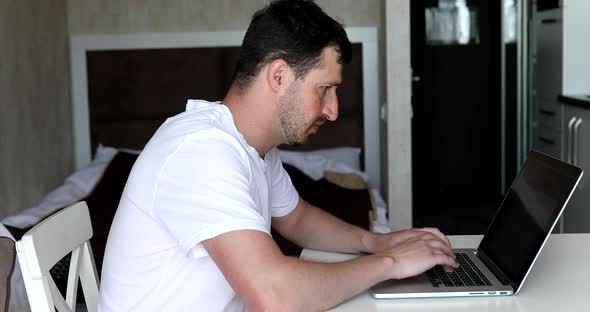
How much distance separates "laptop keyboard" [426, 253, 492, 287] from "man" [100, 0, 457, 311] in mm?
36

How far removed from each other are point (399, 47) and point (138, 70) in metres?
1.62

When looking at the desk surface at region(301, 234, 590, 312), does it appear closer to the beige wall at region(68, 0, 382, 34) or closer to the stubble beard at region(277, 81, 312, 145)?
the stubble beard at region(277, 81, 312, 145)

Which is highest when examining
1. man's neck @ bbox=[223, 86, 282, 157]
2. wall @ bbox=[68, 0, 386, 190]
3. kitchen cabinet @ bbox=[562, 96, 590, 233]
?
wall @ bbox=[68, 0, 386, 190]

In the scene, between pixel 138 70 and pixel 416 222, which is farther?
pixel 416 222

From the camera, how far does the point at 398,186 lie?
392cm

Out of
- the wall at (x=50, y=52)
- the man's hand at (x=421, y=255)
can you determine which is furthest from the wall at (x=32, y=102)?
the man's hand at (x=421, y=255)

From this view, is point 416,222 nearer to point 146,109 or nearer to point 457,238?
point 146,109

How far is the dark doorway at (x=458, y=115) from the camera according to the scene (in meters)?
5.98

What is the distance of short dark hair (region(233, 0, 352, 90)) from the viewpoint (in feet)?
4.96

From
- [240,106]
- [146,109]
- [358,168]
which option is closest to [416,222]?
[358,168]

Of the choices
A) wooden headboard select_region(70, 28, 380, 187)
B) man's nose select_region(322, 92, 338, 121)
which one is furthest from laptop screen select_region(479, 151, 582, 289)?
wooden headboard select_region(70, 28, 380, 187)

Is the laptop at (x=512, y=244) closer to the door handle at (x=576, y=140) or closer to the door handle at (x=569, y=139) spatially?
the door handle at (x=576, y=140)

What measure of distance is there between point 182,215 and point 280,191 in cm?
52

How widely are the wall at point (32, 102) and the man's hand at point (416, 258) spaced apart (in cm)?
256
